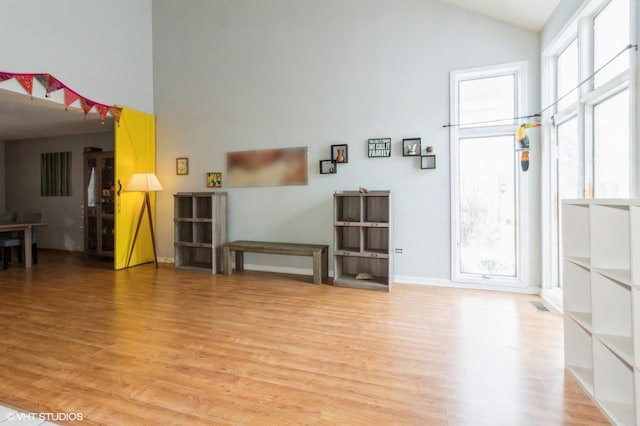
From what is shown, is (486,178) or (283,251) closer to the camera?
(486,178)

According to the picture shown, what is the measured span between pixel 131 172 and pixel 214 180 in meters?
1.35

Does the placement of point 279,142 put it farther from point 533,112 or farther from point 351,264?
point 533,112

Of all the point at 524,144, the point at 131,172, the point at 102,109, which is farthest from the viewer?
the point at 131,172

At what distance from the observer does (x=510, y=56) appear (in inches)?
149

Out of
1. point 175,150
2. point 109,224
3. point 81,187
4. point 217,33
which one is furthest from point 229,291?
point 81,187

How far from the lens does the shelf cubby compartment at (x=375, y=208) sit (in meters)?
4.19

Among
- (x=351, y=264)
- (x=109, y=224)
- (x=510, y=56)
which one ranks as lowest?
(x=351, y=264)

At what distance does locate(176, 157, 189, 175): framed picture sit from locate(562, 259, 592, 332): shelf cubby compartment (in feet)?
17.4

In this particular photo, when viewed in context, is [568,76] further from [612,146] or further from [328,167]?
[328,167]

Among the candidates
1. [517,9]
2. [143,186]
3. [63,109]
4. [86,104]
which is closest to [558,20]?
[517,9]

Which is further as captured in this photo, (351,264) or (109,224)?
(109,224)

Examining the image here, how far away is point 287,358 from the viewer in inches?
89.2

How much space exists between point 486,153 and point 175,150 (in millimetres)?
4877

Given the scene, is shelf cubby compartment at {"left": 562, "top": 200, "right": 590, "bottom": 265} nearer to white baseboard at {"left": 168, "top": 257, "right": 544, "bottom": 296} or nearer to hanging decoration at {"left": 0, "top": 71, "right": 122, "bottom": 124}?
white baseboard at {"left": 168, "top": 257, "right": 544, "bottom": 296}
